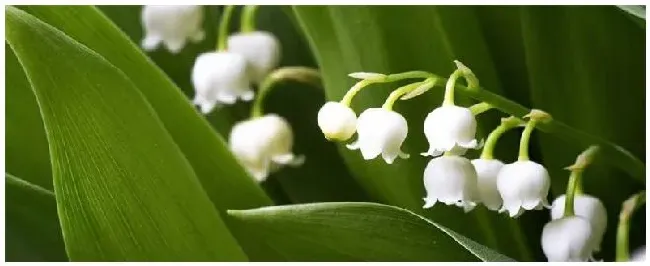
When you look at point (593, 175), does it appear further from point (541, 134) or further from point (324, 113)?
point (324, 113)

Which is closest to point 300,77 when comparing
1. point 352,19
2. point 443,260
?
point 352,19

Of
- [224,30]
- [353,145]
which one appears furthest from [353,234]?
[224,30]

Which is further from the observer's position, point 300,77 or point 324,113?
point 300,77

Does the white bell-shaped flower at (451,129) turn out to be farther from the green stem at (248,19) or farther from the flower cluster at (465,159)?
the green stem at (248,19)

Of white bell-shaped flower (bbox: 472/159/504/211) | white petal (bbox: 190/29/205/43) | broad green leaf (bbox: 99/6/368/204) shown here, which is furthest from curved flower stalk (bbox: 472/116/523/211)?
white petal (bbox: 190/29/205/43)

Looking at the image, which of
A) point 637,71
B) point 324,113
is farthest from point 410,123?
point 637,71

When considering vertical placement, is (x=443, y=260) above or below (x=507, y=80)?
below
